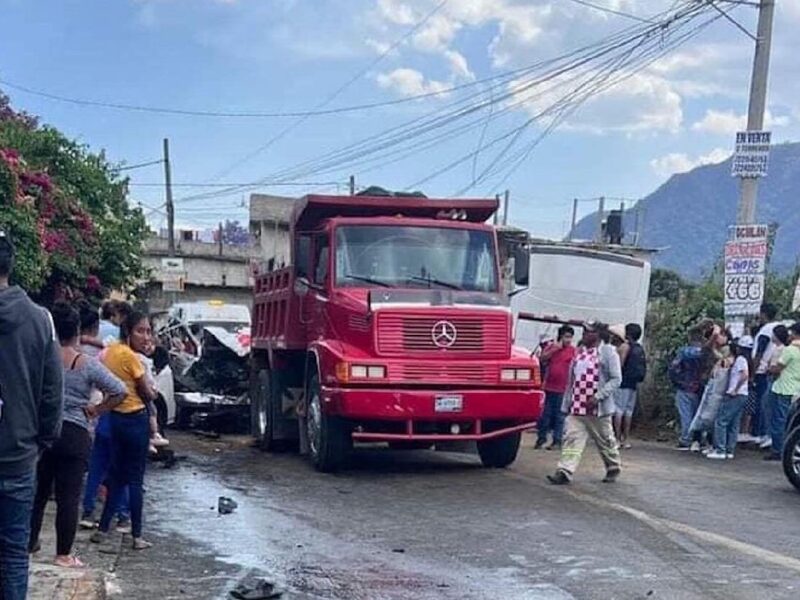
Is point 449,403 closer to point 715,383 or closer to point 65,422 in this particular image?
point 715,383

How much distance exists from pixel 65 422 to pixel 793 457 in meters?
7.60

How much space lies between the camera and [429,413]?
12516 millimetres

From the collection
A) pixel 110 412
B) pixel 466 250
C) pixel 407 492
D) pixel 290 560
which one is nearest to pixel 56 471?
pixel 110 412

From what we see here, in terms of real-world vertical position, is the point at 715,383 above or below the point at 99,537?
above

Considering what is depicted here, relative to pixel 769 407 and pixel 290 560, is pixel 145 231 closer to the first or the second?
pixel 769 407

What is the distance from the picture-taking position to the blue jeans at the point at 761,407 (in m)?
15.7

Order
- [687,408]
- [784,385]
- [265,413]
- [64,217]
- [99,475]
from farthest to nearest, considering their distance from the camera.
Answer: [64,217], [687,408], [265,413], [784,385], [99,475]

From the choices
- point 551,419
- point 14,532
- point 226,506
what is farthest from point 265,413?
point 14,532

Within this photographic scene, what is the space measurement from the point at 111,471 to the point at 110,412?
1.92 feet

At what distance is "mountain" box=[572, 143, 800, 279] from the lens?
7906 centimetres

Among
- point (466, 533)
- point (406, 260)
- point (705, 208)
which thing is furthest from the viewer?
point (705, 208)

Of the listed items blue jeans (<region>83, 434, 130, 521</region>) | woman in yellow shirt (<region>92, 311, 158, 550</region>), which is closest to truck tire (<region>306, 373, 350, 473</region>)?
blue jeans (<region>83, 434, 130, 521</region>)

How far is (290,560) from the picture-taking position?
27.8ft

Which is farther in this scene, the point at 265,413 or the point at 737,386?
the point at 265,413
